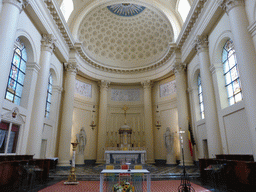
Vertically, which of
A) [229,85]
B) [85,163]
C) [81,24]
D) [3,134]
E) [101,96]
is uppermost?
[81,24]

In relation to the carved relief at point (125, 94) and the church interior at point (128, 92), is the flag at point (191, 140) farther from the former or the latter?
the carved relief at point (125, 94)

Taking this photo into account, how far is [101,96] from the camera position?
58.8 ft

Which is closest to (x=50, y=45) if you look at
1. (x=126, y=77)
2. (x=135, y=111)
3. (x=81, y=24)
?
(x=81, y=24)

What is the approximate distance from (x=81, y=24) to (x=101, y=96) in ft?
21.3

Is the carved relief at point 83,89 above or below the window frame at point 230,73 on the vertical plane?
above

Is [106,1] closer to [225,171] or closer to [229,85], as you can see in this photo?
[229,85]

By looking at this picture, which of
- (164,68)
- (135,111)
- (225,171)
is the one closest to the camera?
(225,171)

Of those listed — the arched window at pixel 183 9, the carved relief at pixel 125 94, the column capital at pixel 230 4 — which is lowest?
the carved relief at pixel 125 94

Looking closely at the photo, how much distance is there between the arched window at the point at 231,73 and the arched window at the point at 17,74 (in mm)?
10804

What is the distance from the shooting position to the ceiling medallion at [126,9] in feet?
55.3

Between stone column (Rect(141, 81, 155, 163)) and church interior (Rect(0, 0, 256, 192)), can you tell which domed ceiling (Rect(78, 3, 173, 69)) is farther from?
stone column (Rect(141, 81, 155, 163))

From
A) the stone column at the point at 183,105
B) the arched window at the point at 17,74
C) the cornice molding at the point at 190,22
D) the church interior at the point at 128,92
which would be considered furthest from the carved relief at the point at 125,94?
the arched window at the point at 17,74

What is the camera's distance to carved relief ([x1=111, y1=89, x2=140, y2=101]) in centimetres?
1914

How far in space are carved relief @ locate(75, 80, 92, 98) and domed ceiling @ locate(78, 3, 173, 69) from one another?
2.45 m
